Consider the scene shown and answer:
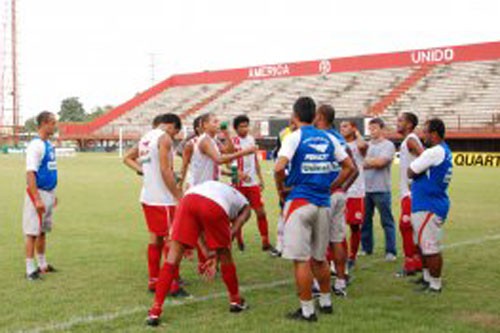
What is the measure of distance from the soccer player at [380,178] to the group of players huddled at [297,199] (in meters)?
0.01

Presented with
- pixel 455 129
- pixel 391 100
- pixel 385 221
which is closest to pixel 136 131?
pixel 391 100

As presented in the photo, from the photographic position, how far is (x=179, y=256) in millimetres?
6031

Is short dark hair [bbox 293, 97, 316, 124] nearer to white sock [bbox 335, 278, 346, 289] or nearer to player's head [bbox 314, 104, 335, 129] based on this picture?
player's head [bbox 314, 104, 335, 129]

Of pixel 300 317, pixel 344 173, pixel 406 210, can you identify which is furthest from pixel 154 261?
pixel 406 210

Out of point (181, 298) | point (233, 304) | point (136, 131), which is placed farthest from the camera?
point (136, 131)

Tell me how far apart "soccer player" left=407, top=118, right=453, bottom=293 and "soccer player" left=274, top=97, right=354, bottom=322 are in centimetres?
140

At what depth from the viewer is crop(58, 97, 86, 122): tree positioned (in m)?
146

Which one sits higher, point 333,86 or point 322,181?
point 333,86

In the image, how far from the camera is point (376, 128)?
29.4 feet

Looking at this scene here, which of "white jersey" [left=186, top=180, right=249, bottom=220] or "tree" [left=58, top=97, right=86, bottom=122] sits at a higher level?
"tree" [left=58, top=97, right=86, bottom=122]

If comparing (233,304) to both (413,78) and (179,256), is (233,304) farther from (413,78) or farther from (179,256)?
(413,78)

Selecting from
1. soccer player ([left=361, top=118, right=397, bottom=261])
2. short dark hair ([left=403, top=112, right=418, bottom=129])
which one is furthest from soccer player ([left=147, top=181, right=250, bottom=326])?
soccer player ([left=361, top=118, right=397, bottom=261])

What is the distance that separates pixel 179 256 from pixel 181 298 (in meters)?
1.00

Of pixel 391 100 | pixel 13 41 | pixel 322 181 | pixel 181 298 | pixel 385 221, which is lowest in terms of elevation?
pixel 181 298
